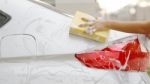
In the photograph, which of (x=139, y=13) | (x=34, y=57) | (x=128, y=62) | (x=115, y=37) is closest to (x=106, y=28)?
(x=115, y=37)

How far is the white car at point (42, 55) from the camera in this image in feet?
4.90

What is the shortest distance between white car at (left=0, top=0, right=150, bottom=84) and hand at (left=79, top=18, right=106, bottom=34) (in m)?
0.05

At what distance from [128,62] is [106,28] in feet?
0.56

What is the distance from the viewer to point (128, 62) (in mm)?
1554

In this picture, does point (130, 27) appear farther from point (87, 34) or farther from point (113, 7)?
point (113, 7)

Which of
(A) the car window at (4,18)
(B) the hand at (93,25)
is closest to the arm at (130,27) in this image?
(B) the hand at (93,25)

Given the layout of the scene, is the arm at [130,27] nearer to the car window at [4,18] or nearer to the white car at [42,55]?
the white car at [42,55]

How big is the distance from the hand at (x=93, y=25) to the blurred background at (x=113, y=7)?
149 inches

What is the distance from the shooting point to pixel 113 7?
24.3ft

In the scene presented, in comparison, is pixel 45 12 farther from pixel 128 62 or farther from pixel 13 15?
pixel 128 62

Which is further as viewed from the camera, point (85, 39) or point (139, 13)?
point (139, 13)

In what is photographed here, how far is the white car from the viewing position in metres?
1.49

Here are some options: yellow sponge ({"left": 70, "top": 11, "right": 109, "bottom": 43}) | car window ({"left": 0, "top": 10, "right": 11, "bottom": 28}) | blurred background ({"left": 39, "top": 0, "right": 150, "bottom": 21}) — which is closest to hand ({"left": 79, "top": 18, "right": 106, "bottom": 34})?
yellow sponge ({"left": 70, "top": 11, "right": 109, "bottom": 43})

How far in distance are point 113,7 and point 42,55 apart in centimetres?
599
